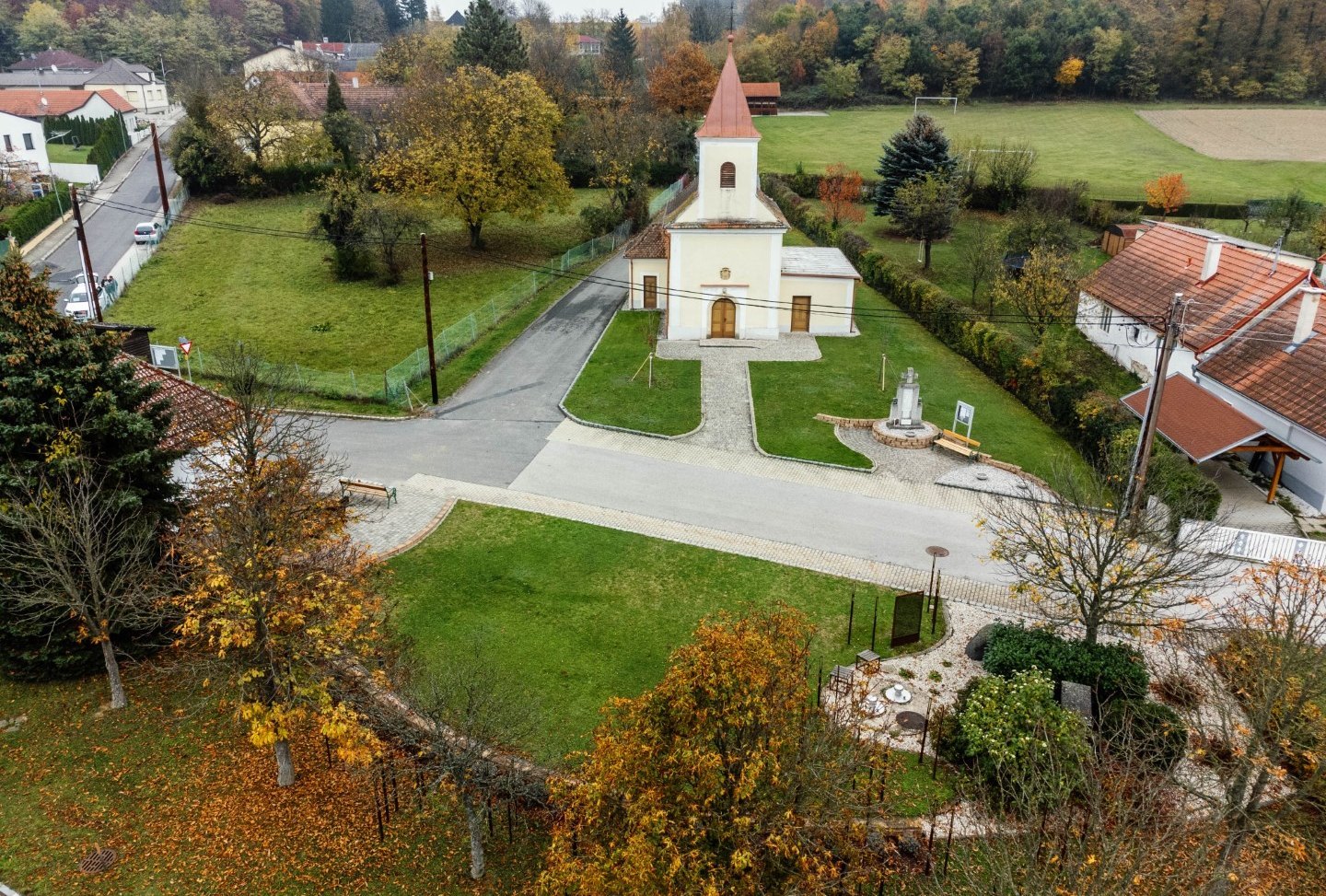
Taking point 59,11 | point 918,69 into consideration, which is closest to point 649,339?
point 918,69

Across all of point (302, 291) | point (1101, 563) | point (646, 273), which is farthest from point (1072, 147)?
point (1101, 563)

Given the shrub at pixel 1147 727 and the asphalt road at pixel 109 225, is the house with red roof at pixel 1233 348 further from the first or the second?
the asphalt road at pixel 109 225

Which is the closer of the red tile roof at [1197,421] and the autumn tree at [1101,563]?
the autumn tree at [1101,563]

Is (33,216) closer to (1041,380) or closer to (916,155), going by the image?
(916,155)

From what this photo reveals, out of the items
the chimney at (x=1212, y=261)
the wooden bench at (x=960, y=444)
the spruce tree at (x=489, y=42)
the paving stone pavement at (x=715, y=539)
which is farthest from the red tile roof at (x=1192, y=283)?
the spruce tree at (x=489, y=42)

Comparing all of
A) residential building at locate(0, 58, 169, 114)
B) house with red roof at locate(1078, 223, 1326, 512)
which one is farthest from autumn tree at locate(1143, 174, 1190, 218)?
residential building at locate(0, 58, 169, 114)

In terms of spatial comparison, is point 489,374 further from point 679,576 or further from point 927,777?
point 927,777
